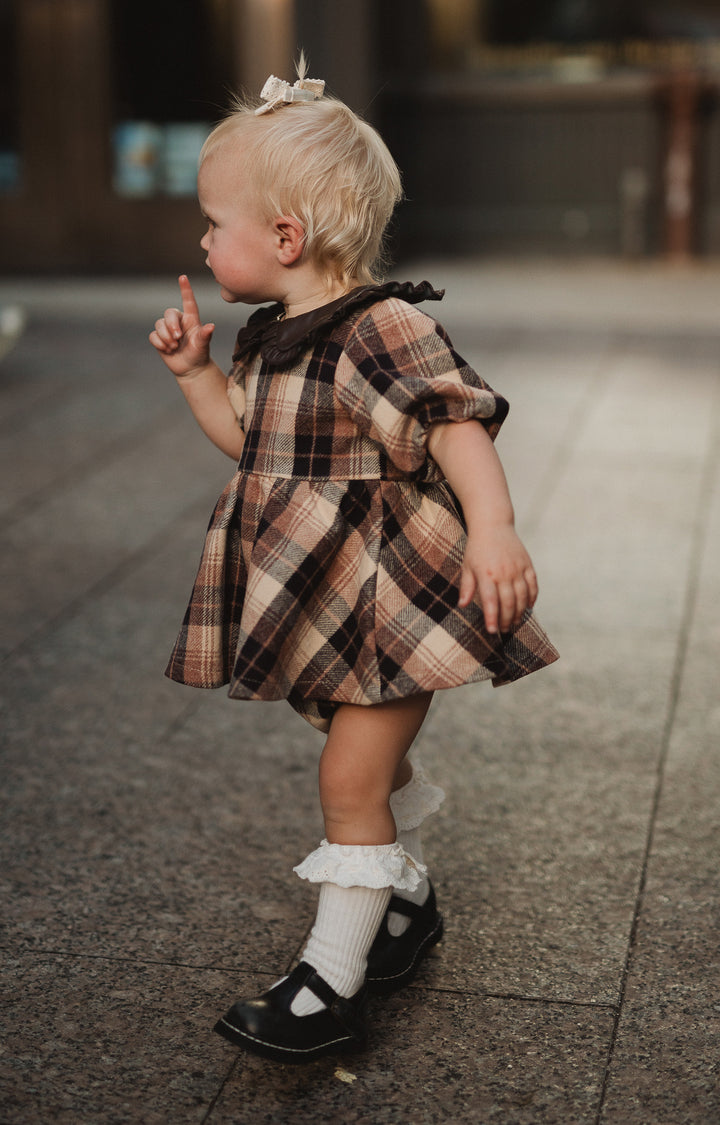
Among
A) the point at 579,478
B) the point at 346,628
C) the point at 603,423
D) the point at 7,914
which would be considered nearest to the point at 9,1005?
the point at 7,914

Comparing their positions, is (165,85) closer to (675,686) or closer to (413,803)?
(675,686)

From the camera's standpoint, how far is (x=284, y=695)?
196 cm

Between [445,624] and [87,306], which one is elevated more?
[445,624]

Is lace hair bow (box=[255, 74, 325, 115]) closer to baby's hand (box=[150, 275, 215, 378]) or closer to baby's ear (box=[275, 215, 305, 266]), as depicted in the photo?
baby's ear (box=[275, 215, 305, 266])

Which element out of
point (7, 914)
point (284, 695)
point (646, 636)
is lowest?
point (646, 636)

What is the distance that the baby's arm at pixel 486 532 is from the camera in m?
1.81

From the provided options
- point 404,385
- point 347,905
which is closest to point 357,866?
point 347,905

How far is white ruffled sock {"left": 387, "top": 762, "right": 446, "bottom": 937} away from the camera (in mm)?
2191

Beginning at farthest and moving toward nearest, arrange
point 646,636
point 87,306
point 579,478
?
point 87,306 → point 579,478 → point 646,636

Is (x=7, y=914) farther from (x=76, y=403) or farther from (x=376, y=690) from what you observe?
(x=76, y=403)

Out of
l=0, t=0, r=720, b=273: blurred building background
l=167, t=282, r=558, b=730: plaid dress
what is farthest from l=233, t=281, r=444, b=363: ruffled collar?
l=0, t=0, r=720, b=273: blurred building background

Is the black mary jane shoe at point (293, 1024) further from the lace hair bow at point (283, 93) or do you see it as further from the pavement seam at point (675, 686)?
the lace hair bow at point (283, 93)

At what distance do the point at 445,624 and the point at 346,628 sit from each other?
141 mm

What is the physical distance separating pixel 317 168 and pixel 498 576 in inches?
23.6
